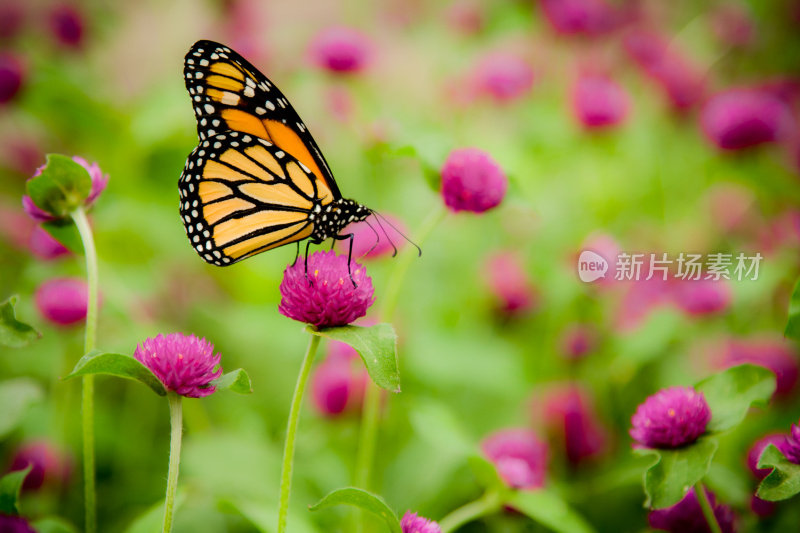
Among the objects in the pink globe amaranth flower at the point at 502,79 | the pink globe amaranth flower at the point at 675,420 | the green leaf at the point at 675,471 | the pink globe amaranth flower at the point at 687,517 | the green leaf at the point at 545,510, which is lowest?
the pink globe amaranth flower at the point at 687,517

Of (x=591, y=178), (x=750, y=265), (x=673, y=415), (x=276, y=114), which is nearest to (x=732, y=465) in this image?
(x=750, y=265)

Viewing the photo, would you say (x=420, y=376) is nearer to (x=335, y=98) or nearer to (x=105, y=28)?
(x=335, y=98)

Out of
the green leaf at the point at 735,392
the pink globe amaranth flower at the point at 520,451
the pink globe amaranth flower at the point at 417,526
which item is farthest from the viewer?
the pink globe amaranth flower at the point at 520,451

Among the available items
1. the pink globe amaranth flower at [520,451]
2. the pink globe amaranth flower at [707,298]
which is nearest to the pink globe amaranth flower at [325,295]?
the pink globe amaranth flower at [520,451]

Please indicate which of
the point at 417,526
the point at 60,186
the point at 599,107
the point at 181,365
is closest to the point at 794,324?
the point at 417,526

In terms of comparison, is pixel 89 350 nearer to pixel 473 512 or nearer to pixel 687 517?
pixel 473 512

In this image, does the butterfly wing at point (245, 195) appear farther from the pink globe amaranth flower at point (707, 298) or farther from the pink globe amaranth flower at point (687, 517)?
the pink globe amaranth flower at point (707, 298)

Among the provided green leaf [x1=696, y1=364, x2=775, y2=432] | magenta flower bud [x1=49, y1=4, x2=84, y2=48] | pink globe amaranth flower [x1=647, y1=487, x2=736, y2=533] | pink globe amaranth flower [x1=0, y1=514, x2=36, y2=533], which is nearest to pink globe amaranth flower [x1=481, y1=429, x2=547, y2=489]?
pink globe amaranth flower [x1=647, y1=487, x2=736, y2=533]
